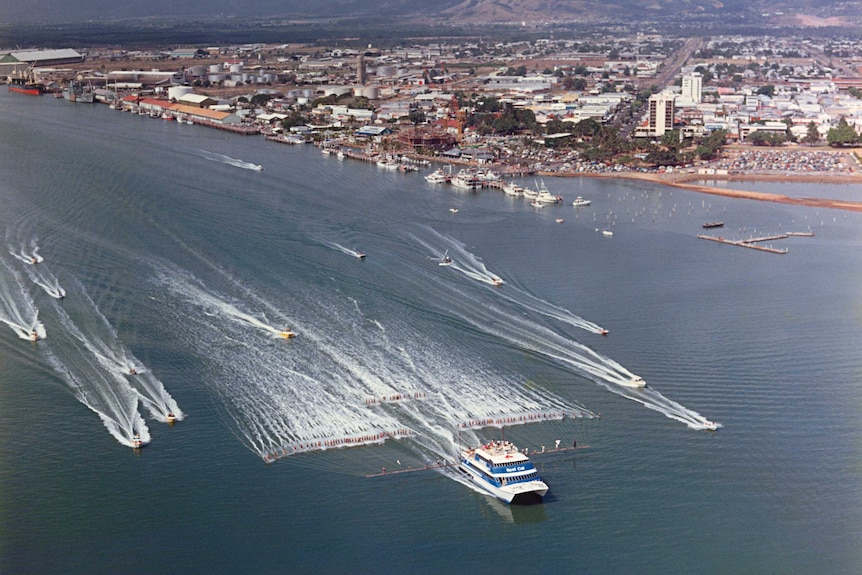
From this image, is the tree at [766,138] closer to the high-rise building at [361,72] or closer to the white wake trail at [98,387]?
the high-rise building at [361,72]

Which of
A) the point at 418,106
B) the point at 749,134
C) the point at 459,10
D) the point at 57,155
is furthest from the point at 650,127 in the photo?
the point at 459,10

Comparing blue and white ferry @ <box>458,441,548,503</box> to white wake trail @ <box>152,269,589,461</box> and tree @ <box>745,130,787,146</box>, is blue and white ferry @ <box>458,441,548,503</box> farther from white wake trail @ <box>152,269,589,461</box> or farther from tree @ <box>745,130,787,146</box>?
tree @ <box>745,130,787,146</box>

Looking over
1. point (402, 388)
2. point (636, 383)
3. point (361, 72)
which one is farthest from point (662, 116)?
point (402, 388)

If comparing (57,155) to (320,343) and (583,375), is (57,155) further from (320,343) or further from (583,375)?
(583,375)

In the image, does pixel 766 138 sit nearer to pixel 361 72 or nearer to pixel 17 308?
pixel 361 72

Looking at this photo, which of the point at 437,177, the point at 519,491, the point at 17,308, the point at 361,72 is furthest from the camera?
the point at 361,72

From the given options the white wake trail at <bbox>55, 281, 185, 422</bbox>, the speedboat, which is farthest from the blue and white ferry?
the white wake trail at <bbox>55, 281, 185, 422</bbox>
